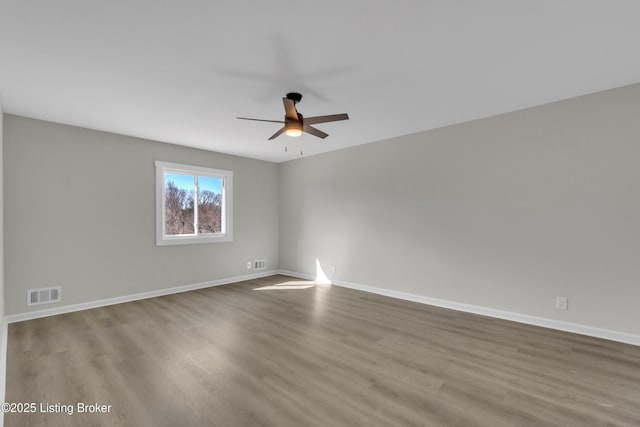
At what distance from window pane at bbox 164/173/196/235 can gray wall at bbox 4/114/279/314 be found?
10.7 inches

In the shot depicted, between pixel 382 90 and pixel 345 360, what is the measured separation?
2632 mm

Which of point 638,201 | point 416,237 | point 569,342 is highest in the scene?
point 638,201

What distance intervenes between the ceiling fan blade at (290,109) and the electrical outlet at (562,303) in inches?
137

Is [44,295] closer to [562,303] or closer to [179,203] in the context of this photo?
[179,203]

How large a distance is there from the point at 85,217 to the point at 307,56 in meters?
3.83

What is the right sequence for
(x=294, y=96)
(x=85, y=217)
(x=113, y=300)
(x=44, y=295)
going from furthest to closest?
(x=113, y=300)
(x=85, y=217)
(x=44, y=295)
(x=294, y=96)

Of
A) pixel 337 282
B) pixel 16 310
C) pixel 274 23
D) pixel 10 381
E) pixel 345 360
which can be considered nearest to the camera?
pixel 274 23

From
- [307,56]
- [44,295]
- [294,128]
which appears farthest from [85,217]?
[307,56]

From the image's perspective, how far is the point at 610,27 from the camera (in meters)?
1.96

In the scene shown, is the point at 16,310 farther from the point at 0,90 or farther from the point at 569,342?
the point at 569,342

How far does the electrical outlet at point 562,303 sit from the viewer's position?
3.11 m

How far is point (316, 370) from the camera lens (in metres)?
2.35

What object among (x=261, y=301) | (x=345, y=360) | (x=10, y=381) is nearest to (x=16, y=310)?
(x=10, y=381)

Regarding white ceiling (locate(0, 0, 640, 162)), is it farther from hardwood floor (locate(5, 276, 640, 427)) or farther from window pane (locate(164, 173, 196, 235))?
hardwood floor (locate(5, 276, 640, 427))
